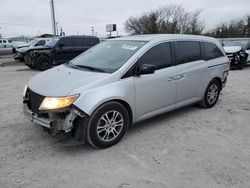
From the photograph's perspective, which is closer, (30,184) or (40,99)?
(30,184)

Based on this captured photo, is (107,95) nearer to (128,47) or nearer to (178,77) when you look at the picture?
(128,47)

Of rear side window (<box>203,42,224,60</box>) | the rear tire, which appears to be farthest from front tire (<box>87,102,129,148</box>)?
the rear tire

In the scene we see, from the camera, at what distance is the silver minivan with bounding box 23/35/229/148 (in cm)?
325

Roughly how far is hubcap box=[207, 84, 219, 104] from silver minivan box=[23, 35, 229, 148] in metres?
0.29

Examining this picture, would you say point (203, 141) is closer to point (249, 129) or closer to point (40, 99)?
point (249, 129)

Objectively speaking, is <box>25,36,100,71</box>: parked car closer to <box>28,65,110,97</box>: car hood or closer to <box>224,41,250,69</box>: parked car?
<box>224,41,250,69</box>: parked car

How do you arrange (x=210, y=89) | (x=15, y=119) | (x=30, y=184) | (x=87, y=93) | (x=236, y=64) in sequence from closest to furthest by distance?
(x=30, y=184), (x=87, y=93), (x=15, y=119), (x=210, y=89), (x=236, y=64)

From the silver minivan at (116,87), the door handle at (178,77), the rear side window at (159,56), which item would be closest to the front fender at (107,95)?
the silver minivan at (116,87)

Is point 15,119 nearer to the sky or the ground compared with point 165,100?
nearer to the ground

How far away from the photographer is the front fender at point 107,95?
127 inches

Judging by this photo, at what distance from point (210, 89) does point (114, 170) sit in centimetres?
329

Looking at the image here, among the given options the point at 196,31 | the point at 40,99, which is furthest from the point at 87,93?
the point at 196,31

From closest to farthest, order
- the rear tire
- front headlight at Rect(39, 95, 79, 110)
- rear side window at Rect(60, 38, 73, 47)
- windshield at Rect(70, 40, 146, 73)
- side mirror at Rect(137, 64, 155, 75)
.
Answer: front headlight at Rect(39, 95, 79, 110), side mirror at Rect(137, 64, 155, 75), windshield at Rect(70, 40, 146, 73), the rear tire, rear side window at Rect(60, 38, 73, 47)

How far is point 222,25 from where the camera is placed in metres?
37.4
